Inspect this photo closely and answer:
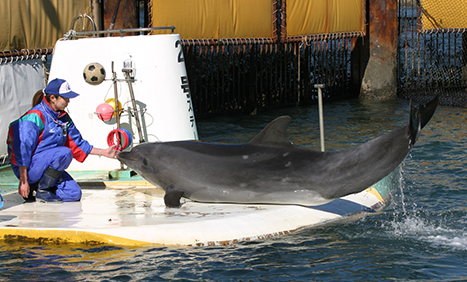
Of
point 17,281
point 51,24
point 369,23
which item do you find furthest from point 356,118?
point 17,281

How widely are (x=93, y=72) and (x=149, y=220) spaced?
Answer: 2.99m

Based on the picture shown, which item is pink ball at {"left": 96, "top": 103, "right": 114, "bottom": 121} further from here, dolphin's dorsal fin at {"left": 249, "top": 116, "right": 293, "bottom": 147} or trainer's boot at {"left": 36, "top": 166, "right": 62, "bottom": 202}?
dolphin's dorsal fin at {"left": 249, "top": 116, "right": 293, "bottom": 147}

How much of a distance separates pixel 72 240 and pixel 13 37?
5334mm

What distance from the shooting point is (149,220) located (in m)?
6.57

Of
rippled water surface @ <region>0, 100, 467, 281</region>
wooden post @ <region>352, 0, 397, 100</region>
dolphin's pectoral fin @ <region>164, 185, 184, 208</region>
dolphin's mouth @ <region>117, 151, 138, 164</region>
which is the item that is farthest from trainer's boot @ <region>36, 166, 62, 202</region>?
wooden post @ <region>352, 0, 397, 100</region>

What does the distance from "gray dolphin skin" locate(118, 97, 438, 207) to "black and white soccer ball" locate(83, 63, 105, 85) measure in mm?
1596

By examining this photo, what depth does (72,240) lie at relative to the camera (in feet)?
20.3

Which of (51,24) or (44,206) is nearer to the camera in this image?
(44,206)

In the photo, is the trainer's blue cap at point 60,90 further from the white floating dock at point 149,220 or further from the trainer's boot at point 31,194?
the white floating dock at point 149,220

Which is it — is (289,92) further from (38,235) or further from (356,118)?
(38,235)

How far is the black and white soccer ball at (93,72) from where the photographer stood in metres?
8.64

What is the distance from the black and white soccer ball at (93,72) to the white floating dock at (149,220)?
72.8 inches

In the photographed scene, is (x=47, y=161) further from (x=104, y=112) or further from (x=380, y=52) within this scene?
(x=380, y=52)

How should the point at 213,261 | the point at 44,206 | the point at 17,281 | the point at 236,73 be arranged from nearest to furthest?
1. the point at 17,281
2. the point at 213,261
3. the point at 44,206
4. the point at 236,73
